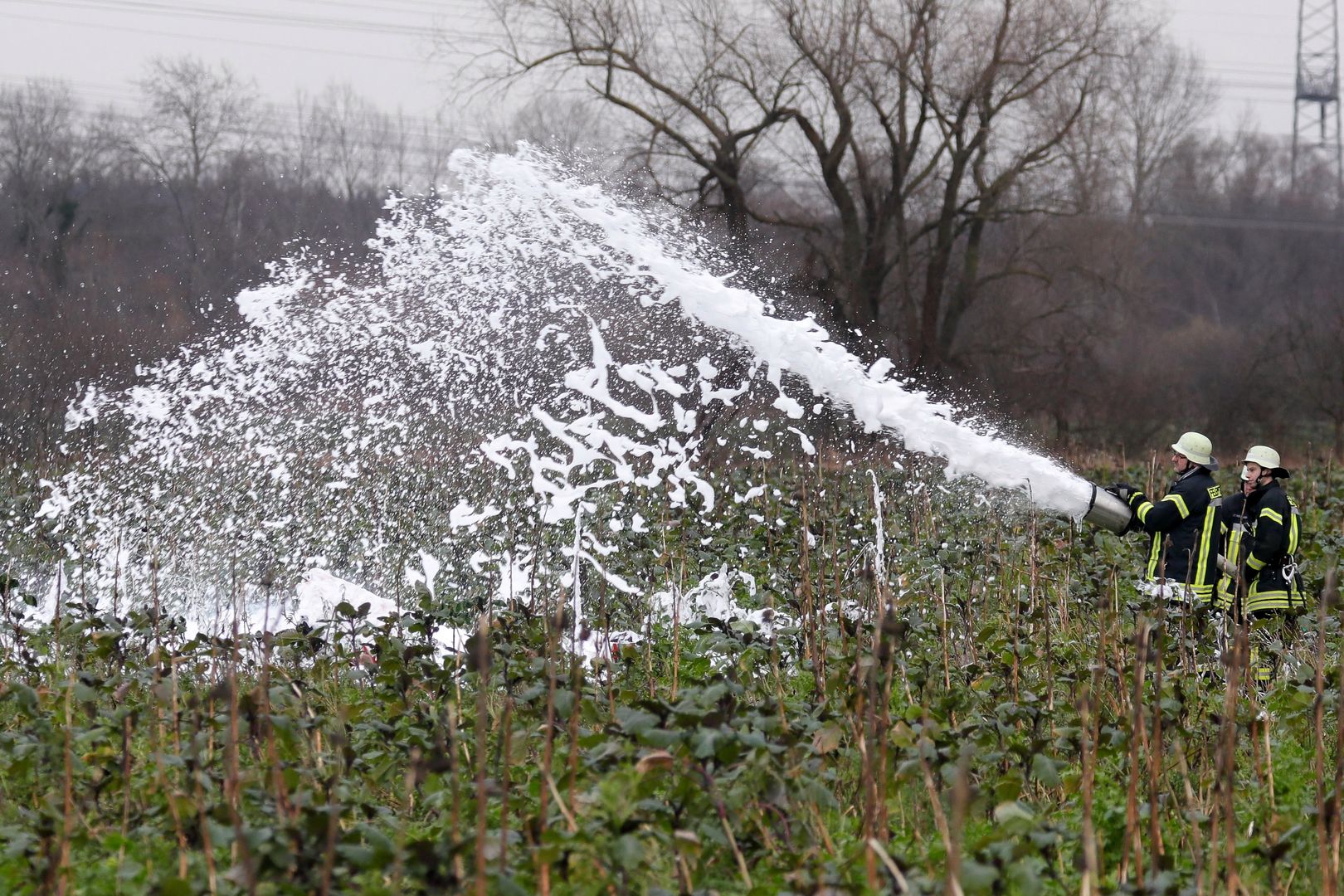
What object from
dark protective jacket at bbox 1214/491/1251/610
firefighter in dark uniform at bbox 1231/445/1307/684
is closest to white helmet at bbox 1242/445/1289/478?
firefighter in dark uniform at bbox 1231/445/1307/684

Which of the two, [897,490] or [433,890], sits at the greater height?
[897,490]

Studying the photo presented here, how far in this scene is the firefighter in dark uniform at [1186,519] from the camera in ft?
22.5

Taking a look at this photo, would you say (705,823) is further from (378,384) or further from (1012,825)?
(378,384)

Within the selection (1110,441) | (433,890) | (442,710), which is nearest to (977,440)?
(442,710)

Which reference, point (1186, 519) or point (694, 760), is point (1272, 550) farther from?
point (694, 760)

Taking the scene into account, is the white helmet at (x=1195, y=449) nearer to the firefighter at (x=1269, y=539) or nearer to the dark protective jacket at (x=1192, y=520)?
the dark protective jacket at (x=1192, y=520)

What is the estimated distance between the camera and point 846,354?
7.10 meters

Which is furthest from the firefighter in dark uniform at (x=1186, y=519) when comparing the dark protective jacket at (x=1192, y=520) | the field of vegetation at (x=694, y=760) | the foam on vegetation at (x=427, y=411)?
the foam on vegetation at (x=427, y=411)

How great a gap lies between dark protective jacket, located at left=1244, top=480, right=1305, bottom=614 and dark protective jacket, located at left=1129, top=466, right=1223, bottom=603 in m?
0.18

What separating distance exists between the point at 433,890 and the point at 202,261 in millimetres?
20877

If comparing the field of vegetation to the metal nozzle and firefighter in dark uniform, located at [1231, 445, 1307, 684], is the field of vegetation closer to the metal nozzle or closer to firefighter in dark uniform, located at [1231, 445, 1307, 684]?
firefighter in dark uniform, located at [1231, 445, 1307, 684]

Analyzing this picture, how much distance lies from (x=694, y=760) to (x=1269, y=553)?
4356 mm

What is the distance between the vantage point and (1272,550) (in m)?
6.67

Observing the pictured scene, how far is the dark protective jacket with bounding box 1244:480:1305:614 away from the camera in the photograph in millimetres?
6672
